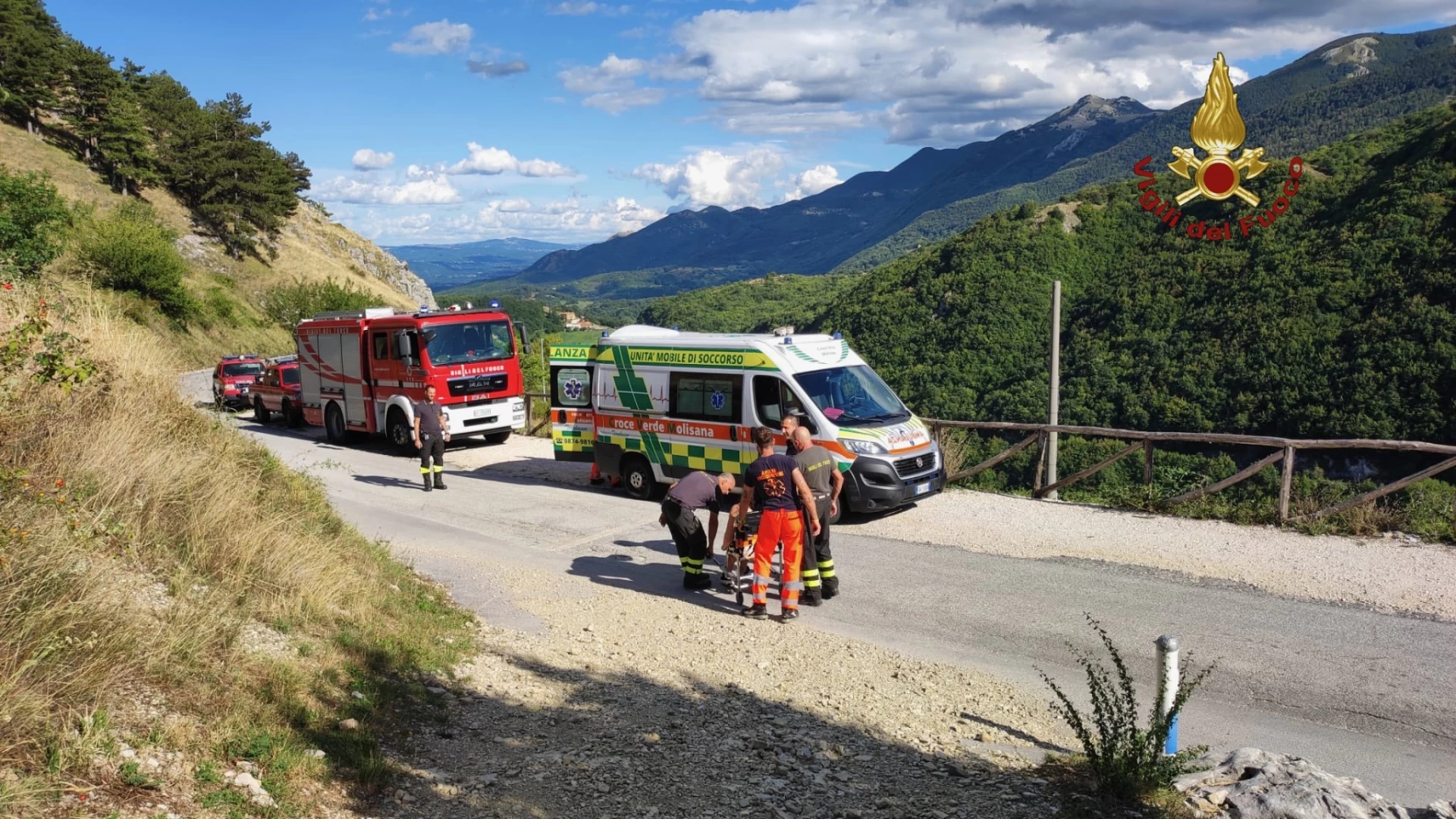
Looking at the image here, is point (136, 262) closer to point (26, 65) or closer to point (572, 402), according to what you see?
point (26, 65)

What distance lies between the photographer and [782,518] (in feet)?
26.6

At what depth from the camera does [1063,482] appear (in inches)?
506

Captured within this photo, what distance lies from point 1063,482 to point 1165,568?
3558mm

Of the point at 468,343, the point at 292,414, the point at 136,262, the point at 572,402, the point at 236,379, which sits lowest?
the point at 292,414

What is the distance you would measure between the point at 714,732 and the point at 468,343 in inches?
558

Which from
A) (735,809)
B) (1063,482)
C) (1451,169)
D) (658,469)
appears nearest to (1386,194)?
(1451,169)

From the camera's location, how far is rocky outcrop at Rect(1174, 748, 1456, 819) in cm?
421

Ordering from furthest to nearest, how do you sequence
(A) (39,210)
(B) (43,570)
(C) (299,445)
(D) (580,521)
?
(A) (39,210) → (C) (299,445) → (D) (580,521) → (B) (43,570)

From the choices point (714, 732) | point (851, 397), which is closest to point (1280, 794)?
point (714, 732)

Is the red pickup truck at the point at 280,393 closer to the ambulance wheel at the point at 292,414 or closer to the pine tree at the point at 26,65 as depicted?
the ambulance wheel at the point at 292,414

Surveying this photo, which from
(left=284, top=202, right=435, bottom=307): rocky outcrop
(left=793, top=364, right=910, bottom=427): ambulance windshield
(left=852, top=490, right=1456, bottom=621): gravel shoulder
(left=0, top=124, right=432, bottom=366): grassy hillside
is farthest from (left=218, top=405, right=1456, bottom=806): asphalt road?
(left=284, top=202, right=435, bottom=307): rocky outcrop

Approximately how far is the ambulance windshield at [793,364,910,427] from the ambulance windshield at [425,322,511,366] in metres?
8.91

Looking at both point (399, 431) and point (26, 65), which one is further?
point (26, 65)

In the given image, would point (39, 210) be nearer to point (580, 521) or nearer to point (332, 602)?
point (580, 521)
